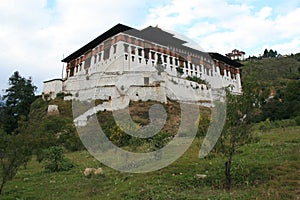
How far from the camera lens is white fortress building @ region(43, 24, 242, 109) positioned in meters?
44.4

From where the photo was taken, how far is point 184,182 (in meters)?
11.2

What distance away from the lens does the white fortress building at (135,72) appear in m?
44.4

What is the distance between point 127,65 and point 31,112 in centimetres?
1748

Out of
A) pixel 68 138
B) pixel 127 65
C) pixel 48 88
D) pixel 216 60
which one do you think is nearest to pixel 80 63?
pixel 48 88

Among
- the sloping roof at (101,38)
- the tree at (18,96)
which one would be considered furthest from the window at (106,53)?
the tree at (18,96)

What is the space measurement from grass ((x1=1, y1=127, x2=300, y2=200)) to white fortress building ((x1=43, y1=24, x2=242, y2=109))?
27607 mm

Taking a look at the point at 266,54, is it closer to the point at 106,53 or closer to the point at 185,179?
the point at 106,53

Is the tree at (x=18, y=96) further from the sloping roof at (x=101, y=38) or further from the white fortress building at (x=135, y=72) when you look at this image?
the sloping roof at (x=101, y=38)

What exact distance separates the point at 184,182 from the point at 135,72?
37639mm

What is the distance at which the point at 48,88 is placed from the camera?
5628cm

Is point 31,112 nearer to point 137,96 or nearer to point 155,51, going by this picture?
point 137,96

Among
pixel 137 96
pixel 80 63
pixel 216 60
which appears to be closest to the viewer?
pixel 137 96

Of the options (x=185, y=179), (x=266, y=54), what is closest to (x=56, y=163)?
(x=185, y=179)

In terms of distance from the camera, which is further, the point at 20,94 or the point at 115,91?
the point at 20,94
